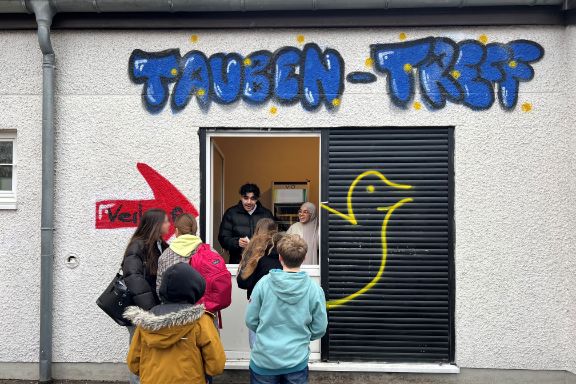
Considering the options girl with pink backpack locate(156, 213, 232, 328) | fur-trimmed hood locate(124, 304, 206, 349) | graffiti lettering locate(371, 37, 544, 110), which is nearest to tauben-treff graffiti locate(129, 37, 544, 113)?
graffiti lettering locate(371, 37, 544, 110)

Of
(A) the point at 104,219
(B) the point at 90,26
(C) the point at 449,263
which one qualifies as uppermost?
(B) the point at 90,26

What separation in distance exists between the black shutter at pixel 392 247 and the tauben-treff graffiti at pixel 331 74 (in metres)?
0.40

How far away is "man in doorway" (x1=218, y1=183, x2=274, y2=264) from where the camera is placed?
5.78 metres

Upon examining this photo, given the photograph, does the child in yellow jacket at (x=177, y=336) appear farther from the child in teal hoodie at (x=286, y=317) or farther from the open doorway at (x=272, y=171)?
the open doorway at (x=272, y=171)

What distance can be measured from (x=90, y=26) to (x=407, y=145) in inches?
128

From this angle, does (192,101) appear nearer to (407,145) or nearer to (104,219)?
(104,219)

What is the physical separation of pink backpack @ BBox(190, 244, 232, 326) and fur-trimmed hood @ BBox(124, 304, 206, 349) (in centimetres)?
103

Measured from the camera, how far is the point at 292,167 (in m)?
8.23

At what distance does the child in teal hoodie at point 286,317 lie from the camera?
3525 mm

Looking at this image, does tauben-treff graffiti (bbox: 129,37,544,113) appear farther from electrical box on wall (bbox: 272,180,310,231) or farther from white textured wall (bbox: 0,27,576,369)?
electrical box on wall (bbox: 272,180,310,231)

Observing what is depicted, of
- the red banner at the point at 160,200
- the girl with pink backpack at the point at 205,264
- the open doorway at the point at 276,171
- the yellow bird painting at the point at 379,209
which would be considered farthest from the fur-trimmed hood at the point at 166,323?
the open doorway at the point at 276,171

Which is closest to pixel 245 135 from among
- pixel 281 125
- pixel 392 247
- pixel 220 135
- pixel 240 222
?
pixel 220 135

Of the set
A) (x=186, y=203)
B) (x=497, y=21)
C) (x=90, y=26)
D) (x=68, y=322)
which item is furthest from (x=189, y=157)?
(x=497, y=21)

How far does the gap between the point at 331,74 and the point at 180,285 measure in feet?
9.43
